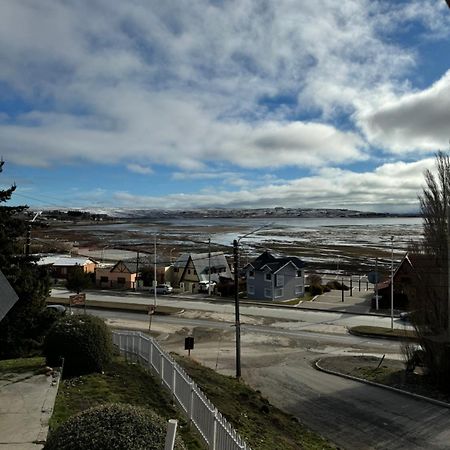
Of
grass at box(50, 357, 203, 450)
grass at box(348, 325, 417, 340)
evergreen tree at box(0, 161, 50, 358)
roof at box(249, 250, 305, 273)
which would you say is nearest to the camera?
grass at box(50, 357, 203, 450)

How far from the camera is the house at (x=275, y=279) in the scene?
2257 inches

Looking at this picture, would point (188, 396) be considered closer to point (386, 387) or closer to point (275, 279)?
point (386, 387)

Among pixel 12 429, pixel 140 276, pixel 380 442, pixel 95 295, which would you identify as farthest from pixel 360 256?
pixel 12 429

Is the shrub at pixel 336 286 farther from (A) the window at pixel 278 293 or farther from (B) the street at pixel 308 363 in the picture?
(B) the street at pixel 308 363

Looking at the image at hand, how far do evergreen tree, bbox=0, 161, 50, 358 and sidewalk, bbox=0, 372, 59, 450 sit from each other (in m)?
6.12

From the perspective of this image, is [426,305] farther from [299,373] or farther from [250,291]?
[250,291]

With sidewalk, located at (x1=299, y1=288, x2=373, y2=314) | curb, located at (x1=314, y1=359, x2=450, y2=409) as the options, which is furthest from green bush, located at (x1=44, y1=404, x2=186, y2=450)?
sidewalk, located at (x1=299, y1=288, x2=373, y2=314)

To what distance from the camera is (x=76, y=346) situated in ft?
48.2

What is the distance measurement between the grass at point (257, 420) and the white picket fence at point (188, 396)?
5.27 ft

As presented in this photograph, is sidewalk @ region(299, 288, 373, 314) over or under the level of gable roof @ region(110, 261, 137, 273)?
under

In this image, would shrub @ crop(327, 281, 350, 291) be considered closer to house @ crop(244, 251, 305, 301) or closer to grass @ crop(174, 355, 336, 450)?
house @ crop(244, 251, 305, 301)

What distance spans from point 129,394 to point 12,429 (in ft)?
11.8

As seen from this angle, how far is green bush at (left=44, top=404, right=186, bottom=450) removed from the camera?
17.6ft

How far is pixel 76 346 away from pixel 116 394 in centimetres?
281
